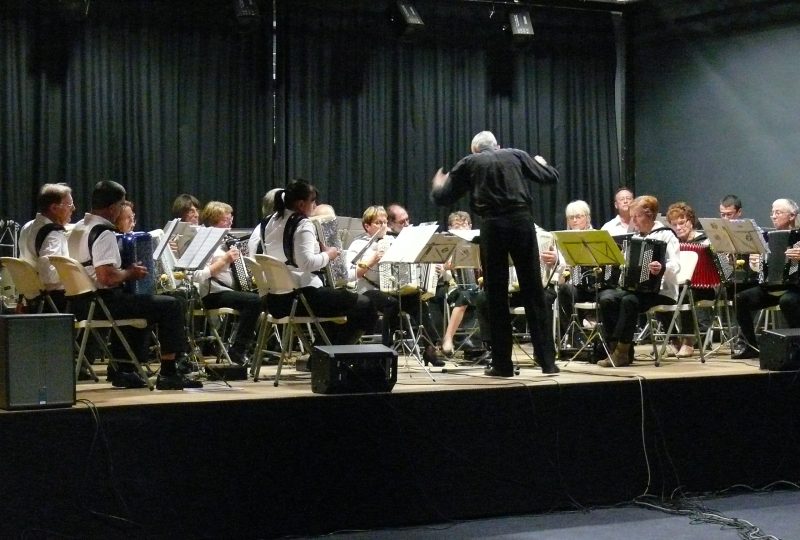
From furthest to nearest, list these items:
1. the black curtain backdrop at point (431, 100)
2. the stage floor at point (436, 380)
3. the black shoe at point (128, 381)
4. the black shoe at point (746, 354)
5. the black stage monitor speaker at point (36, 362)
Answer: the black curtain backdrop at point (431, 100) < the black shoe at point (746, 354) < the black shoe at point (128, 381) < the stage floor at point (436, 380) < the black stage monitor speaker at point (36, 362)

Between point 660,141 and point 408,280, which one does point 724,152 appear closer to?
point 660,141

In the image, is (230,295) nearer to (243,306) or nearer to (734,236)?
(243,306)

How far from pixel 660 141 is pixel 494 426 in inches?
300

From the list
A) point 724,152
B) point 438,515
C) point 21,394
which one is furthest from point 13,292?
point 724,152

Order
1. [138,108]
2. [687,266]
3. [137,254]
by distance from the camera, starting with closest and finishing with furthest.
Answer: [137,254] → [687,266] → [138,108]

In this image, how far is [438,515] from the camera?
5.25 metres

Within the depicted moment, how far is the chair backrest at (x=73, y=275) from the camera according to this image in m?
5.80

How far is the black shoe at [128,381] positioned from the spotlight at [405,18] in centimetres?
564

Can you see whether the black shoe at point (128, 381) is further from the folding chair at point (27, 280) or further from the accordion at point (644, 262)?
the accordion at point (644, 262)

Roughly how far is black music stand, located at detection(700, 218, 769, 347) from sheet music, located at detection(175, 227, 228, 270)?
363 cm

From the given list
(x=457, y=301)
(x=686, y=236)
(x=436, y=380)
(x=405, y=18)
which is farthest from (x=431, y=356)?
(x=405, y=18)

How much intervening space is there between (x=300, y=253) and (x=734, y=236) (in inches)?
132

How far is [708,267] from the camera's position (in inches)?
342

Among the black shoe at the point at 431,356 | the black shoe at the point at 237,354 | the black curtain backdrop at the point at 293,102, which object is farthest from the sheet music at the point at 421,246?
the black curtain backdrop at the point at 293,102
